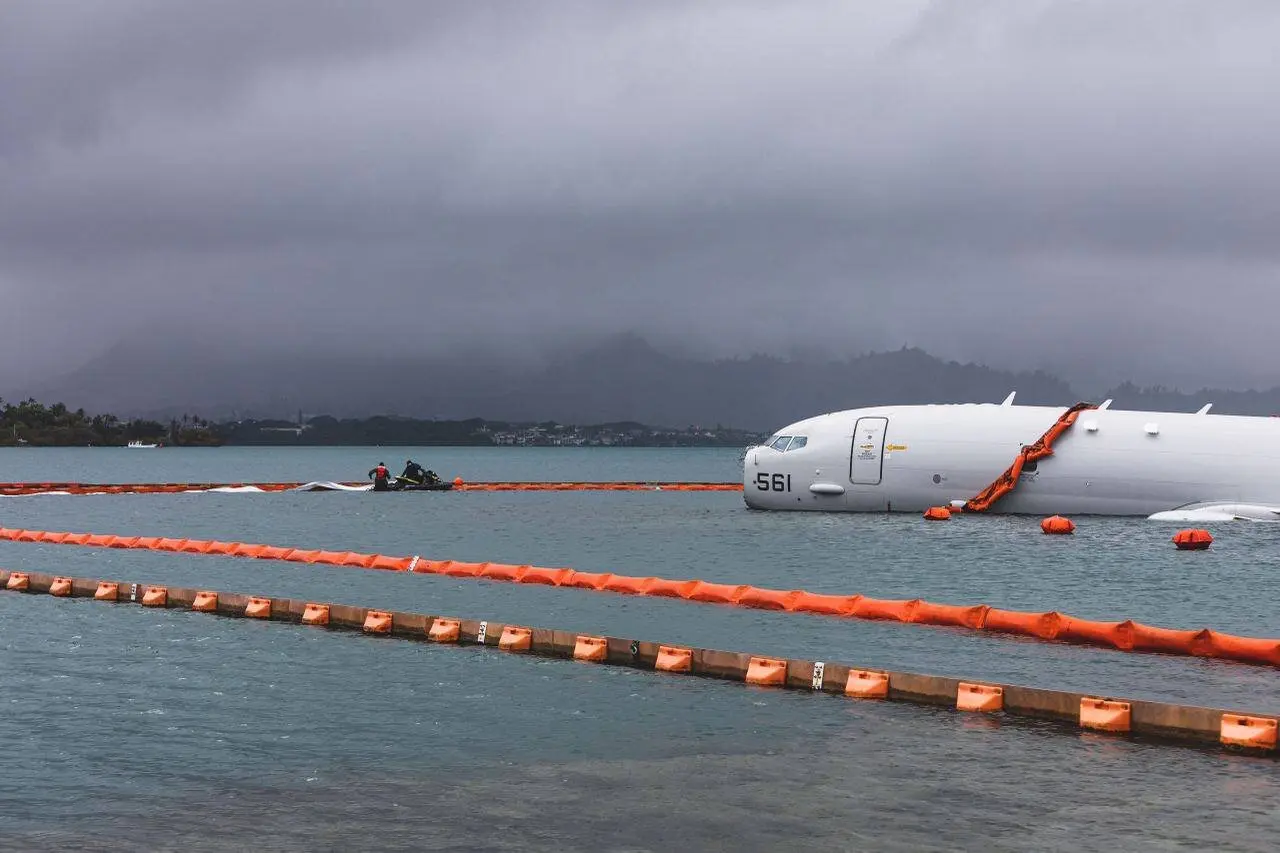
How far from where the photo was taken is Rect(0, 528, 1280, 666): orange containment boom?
105 feet

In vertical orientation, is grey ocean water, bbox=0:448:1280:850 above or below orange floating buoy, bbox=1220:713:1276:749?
below

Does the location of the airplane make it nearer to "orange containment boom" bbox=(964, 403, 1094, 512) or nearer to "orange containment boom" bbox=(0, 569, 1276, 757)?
"orange containment boom" bbox=(964, 403, 1094, 512)

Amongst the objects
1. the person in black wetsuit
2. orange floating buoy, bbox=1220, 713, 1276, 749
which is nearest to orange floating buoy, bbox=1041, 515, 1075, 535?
→ orange floating buoy, bbox=1220, 713, 1276, 749

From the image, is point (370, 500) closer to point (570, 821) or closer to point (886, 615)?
point (886, 615)

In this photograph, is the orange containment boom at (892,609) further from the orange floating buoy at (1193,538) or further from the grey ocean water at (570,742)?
the orange floating buoy at (1193,538)

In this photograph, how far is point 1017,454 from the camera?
81.1 m

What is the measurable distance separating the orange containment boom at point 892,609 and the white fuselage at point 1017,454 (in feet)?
122

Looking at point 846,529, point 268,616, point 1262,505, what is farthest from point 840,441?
point 268,616

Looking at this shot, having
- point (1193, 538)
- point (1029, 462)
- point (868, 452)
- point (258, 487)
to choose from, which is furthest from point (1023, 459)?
point (258, 487)

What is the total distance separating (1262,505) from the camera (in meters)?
78.4

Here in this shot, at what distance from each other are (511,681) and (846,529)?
58811 millimetres

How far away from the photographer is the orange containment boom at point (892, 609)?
32.0 m

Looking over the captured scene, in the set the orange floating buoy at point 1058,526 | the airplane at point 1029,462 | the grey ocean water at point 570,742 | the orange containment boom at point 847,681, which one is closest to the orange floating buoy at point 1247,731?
the orange containment boom at point 847,681

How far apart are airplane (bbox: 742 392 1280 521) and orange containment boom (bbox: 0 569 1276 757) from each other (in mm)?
51638
